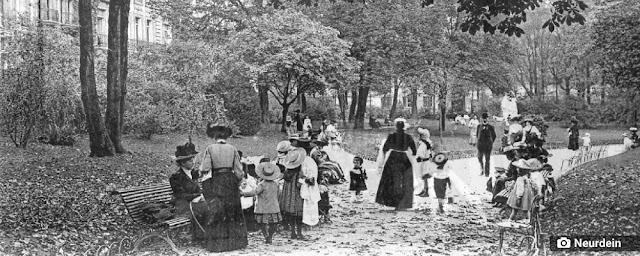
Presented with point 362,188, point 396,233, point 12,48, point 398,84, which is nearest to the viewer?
point 396,233

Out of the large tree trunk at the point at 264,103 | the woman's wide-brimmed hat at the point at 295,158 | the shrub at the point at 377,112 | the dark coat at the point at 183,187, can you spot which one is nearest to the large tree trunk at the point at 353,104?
the shrub at the point at 377,112

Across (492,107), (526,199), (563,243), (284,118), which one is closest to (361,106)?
(492,107)

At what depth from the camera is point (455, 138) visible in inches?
559

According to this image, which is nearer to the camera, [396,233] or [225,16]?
[396,233]

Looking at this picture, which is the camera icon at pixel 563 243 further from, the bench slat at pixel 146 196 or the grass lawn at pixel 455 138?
the grass lawn at pixel 455 138

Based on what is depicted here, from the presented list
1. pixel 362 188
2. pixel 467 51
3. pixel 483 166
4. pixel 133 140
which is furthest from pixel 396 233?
pixel 467 51

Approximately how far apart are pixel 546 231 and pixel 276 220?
360 cm

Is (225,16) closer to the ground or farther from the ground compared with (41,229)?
farther from the ground

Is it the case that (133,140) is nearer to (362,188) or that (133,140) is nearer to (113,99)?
(113,99)

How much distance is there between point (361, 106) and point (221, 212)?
34.1ft

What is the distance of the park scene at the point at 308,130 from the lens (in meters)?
7.98

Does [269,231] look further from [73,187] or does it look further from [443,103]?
[443,103]

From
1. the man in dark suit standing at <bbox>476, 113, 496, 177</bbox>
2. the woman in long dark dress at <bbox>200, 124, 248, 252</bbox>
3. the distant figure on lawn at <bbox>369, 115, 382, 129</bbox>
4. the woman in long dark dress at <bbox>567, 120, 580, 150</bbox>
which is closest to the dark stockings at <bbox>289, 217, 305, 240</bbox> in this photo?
the woman in long dark dress at <bbox>200, 124, 248, 252</bbox>

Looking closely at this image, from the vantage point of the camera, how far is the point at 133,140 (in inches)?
428
